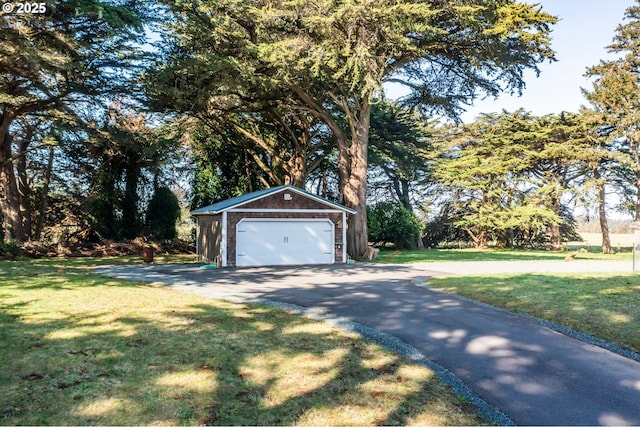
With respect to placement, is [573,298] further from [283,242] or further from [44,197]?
[44,197]

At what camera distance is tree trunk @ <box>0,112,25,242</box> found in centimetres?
2039

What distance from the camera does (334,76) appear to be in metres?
16.2

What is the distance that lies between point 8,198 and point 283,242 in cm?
1433

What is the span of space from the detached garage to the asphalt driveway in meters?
6.11

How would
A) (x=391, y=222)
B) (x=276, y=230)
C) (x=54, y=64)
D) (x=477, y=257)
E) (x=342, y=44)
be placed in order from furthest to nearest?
(x=391, y=222) < (x=477, y=257) < (x=276, y=230) < (x=342, y=44) < (x=54, y=64)

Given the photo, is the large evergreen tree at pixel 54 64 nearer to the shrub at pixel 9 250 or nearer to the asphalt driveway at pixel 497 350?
the shrub at pixel 9 250

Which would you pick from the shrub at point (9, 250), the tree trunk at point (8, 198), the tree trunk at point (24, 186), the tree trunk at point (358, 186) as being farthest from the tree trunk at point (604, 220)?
the tree trunk at point (24, 186)

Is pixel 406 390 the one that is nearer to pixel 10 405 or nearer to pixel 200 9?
pixel 10 405

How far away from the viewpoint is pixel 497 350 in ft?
17.7

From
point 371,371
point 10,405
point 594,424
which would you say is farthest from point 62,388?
point 594,424

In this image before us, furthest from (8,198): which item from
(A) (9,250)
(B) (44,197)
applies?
(A) (9,250)

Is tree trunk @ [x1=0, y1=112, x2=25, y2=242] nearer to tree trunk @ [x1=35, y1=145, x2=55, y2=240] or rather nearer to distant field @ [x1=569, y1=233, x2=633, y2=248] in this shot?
tree trunk @ [x1=35, y1=145, x2=55, y2=240]

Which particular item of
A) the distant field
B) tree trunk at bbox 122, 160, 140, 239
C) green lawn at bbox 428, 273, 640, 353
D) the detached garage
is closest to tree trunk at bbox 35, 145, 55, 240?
tree trunk at bbox 122, 160, 140, 239

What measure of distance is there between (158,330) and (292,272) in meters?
8.86
